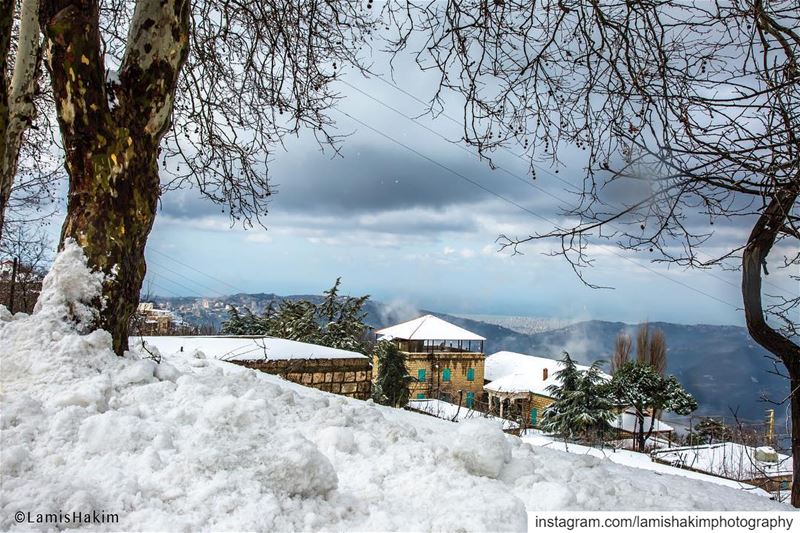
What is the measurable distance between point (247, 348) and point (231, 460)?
5568 millimetres

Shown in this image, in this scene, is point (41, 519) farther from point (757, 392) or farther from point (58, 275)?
point (757, 392)

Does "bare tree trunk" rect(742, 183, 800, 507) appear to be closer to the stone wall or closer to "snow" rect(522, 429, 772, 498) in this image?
"snow" rect(522, 429, 772, 498)

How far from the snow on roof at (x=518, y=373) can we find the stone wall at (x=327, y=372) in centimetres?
2098

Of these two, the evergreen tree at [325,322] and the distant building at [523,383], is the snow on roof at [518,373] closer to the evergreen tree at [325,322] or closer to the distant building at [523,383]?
the distant building at [523,383]

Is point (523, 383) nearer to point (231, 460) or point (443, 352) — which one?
point (443, 352)

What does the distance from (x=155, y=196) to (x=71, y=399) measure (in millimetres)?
1557

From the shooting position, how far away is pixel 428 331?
35844mm

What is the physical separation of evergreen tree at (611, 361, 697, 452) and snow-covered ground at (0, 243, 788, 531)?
65.3 ft

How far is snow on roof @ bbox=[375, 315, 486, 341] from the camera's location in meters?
35.1

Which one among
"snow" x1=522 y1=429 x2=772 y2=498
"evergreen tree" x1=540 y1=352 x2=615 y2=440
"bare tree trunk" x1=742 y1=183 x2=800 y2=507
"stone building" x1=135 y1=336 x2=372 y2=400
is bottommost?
"evergreen tree" x1=540 y1=352 x2=615 y2=440

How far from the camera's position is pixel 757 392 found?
13.9ft

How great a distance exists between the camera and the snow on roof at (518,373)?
1264 inches

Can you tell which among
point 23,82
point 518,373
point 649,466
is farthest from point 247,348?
point 518,373

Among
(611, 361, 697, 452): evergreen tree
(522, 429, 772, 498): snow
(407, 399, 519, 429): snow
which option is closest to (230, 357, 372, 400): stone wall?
(407, 399, 519, 429): snow
